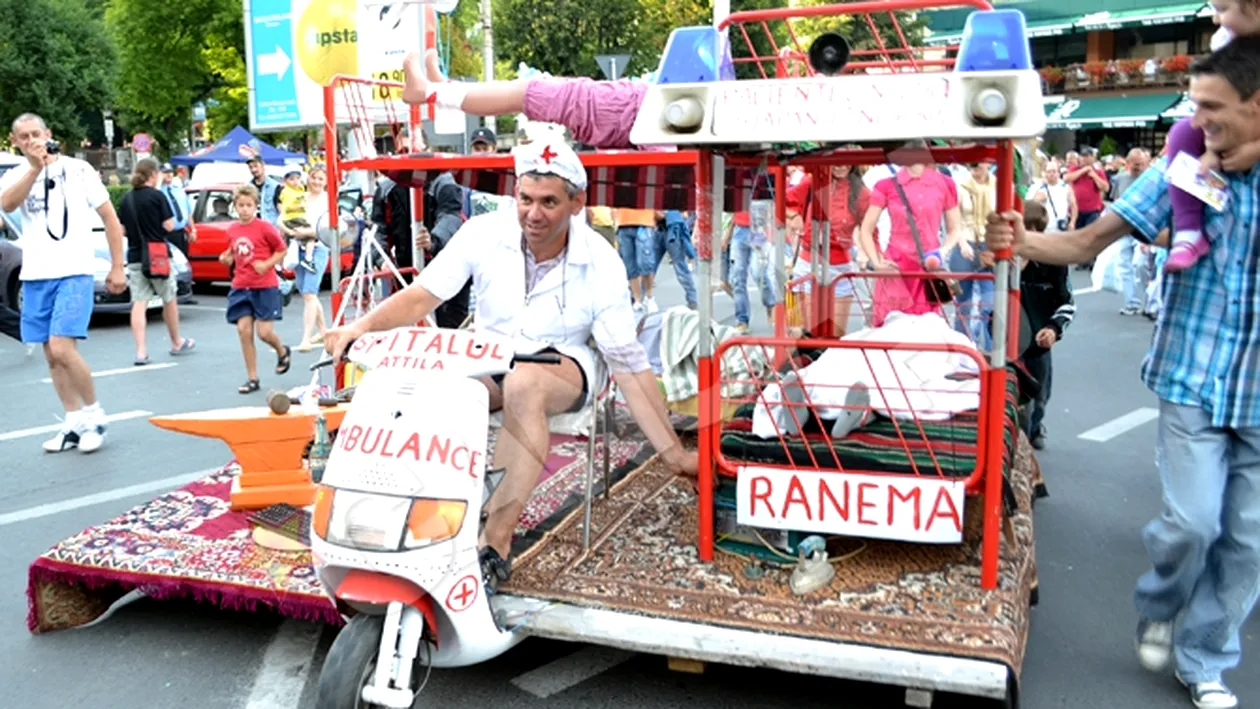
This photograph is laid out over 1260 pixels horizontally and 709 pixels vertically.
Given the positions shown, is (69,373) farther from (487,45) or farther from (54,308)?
(487,45)

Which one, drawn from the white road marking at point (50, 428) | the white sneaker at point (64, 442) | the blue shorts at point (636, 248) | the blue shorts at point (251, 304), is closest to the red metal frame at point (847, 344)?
the white sneaker at point (64, 442)

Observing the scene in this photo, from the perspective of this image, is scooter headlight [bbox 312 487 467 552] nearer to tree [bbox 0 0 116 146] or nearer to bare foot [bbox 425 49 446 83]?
bare foot [bbox 425 49 446 83]

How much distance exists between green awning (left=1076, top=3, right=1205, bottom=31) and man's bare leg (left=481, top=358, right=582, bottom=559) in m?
36.5

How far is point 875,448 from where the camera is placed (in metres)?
4.04

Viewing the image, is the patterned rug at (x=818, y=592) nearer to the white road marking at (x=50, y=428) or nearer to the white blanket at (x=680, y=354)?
the white blanket at (x=680, y=354)

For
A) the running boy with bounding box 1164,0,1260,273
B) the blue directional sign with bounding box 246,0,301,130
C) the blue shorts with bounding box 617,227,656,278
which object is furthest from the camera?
the blue directional sign with bounding box 246,0,301,130

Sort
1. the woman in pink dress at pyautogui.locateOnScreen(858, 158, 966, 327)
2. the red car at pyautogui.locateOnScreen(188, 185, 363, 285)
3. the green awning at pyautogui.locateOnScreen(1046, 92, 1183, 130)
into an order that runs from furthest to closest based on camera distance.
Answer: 1. the green awning at pyautogui.locateOnScreen(1046, 92, 1183, 130)
2. the red car at pyautogui.locateOnScreen(188, 185, 363, 285)
3. the woman in pink dress at pyautogui.locateOnScreen(858, 158, 966, 327)

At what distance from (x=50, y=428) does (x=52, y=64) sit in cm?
3813

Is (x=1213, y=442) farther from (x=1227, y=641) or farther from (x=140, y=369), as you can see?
(x=140, y=369)

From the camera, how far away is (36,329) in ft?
21.8

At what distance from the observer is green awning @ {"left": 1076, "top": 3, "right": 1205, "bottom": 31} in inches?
1361

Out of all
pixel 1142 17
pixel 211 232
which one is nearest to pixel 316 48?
pixel 211 232

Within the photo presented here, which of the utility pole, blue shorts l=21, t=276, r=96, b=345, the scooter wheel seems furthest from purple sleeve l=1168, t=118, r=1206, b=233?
the utility pole

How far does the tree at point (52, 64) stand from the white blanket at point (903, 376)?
135 ft
